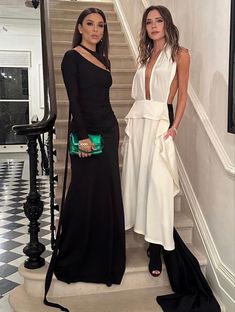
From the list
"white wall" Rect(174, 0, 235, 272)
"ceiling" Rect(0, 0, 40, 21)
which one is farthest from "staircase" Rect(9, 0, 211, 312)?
"ceiling" Rect(0, 0, 40, 21)

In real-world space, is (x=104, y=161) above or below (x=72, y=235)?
above

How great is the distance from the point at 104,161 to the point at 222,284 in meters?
1.04

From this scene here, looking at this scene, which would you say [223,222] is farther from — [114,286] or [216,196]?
[114,286]

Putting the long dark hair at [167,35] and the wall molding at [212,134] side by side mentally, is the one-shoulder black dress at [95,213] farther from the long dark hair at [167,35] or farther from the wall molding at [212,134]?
the wall molding at [212,134]

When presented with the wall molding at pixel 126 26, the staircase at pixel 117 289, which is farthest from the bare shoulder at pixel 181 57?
the wall molding at pixel 126 26

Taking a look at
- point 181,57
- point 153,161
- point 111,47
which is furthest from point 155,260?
point 111,47

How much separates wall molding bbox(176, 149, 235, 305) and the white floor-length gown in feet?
1.07

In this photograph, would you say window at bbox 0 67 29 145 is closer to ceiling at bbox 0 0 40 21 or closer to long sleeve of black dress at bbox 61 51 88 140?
Result: ceiling at bbox 0 0 40 21

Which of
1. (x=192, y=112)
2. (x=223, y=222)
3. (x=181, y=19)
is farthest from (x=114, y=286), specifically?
(x=181, y=19)

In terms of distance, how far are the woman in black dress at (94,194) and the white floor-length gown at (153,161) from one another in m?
0.13

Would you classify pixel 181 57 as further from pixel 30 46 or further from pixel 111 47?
pixel 30 46

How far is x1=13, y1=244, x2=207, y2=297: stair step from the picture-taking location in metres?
2.39

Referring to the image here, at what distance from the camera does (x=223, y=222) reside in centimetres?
237

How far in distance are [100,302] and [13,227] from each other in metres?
2.46
